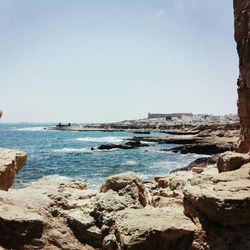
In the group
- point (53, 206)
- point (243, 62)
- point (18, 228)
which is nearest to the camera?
point (18, 228)

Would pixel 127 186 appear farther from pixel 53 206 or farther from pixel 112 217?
pixel 53 206

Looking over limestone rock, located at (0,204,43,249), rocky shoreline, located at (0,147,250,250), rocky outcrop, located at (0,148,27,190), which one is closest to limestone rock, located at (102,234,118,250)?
rocky shoreline, located at (0,147,250,250)

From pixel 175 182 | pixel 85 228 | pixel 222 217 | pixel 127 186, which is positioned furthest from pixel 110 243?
pixel 175 182

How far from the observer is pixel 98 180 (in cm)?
2495

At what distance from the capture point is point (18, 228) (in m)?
5.70

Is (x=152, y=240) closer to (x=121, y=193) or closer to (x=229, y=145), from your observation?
(x=121, y=193)

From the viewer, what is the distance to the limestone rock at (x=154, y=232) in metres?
5.16

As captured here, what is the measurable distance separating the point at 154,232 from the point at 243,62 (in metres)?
7.57

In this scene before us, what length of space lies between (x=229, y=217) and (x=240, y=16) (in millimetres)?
7661

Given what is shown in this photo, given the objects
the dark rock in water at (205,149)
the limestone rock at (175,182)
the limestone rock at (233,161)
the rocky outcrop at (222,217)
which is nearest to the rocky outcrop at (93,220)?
the rocky outcrop at (222,217)

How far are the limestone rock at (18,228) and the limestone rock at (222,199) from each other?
98.8 inches

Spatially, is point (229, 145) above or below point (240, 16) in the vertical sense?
below

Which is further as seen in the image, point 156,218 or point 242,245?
point 156,218

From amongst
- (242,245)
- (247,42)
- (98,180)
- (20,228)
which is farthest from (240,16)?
(98,180)
